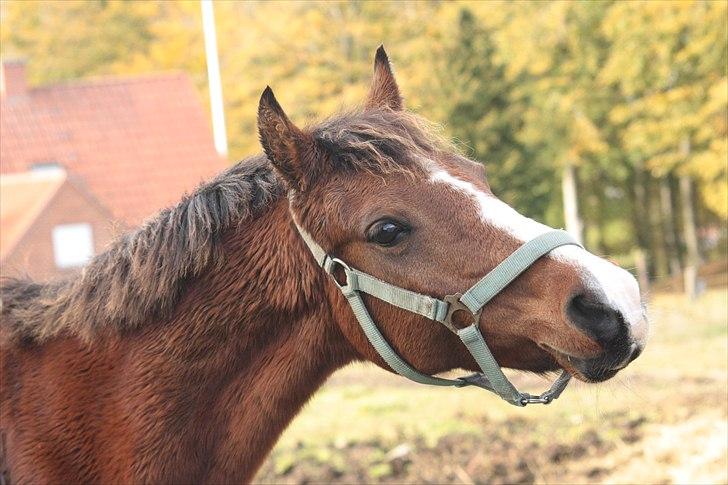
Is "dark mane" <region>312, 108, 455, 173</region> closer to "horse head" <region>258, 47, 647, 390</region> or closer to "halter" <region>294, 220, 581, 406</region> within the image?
"horse head" <region>258, 47, 647, 390</region>

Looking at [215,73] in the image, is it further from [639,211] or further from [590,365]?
[590,365]

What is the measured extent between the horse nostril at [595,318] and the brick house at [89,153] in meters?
15.8

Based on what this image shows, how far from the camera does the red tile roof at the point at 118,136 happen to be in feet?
64.0

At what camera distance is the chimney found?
69.3 ft

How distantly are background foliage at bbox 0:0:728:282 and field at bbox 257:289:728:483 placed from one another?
7.05 metres

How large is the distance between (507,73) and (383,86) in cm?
2063

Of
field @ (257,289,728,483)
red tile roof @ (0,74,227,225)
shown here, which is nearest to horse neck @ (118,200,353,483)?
field @ (257,289,728,483)

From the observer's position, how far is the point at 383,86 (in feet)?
10.2

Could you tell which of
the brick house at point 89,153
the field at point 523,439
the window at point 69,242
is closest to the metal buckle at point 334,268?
the field at point 523,439

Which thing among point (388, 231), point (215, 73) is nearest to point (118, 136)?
point (215, 73)

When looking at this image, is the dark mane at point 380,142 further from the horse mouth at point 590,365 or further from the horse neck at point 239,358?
the horse mouth at point 590,365

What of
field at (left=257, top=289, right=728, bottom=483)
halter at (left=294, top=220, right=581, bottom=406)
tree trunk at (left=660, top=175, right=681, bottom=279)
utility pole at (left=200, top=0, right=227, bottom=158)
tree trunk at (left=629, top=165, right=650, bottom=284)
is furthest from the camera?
tree trunk at (left=629, top=165, right=650, bottom=284)

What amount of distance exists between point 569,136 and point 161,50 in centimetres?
1445

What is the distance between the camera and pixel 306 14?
24.6 meters
